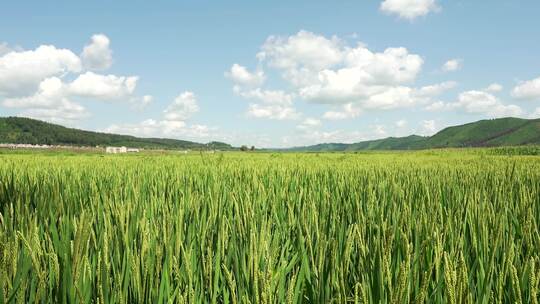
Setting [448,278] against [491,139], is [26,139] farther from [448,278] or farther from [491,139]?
[491,139]

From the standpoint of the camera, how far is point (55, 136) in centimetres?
14712

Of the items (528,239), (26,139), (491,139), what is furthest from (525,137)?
(26,139)

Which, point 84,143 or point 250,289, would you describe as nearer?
point 250,289

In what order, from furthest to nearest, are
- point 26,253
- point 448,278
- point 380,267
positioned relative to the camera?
1. point 26,253
2. point 380,267
3. point 448,278

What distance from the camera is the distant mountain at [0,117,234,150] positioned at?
144000 mm

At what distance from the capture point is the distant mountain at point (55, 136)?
14400 centimetres

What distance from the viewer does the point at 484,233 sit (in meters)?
1.63

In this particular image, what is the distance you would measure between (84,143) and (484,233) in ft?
528

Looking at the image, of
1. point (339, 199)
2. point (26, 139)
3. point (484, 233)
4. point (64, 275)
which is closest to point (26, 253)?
point (64, 275)

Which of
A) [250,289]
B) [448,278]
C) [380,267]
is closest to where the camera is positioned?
[448,278]

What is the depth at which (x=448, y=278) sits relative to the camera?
2.32 ft

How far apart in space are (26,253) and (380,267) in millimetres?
1234

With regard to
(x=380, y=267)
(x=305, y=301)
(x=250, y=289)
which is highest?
(x=380, y=267)

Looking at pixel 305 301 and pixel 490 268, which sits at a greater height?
pixel 490 268
